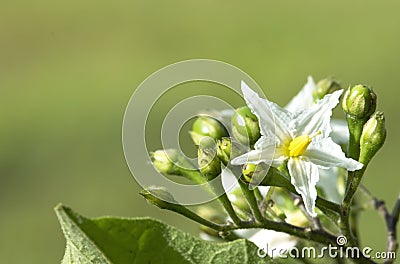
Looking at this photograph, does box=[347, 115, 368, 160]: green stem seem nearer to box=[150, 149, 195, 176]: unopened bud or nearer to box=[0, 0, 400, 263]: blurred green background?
box=[150, 149, 195, 176]: unopened bud

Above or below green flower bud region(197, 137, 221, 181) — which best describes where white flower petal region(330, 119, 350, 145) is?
below

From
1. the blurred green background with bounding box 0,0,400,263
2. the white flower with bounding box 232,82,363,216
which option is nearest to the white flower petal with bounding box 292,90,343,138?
the white flower with bounding box 232,82,363,216

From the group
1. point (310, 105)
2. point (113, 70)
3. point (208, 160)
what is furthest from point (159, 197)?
point (113, 70)

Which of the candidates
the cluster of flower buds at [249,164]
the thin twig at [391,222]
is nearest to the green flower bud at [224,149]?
the cluster of flower buds at [249,164]

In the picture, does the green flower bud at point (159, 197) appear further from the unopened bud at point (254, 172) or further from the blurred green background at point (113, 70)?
the blurred green background at point (113, 70)

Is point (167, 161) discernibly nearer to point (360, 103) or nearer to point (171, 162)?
point (171, 162)

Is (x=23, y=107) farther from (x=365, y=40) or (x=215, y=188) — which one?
(x=215, y=188)

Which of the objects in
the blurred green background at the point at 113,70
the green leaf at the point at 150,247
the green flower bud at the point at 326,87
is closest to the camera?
the green leaf at the point at 150,247
